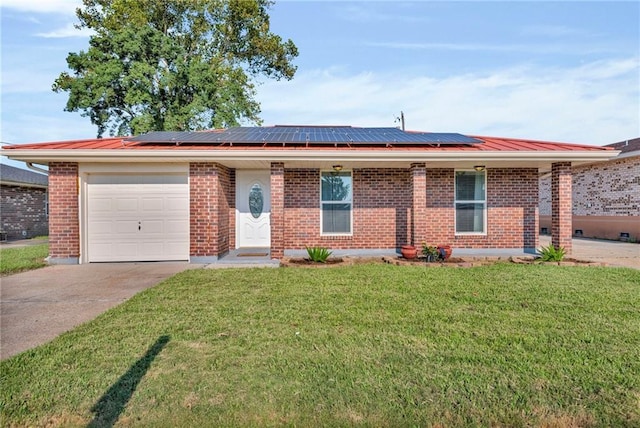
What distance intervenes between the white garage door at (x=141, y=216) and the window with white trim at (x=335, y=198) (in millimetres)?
3751

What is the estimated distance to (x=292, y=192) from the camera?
9.73 meters

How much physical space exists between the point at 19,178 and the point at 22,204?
128cm

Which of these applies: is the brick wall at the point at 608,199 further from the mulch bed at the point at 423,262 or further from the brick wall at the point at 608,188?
the mulch bed at the point at 423,262

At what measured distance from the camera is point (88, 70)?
18.5 m

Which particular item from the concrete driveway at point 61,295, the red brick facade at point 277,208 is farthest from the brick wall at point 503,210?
the concrete driveway at point 61,295

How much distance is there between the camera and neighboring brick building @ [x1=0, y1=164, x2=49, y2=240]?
15625mm

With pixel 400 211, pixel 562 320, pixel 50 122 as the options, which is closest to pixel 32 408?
pixel 562 320

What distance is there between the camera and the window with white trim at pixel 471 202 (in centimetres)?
989

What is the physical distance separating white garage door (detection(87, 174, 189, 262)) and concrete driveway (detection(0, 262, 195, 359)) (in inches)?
16.9

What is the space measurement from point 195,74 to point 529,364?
66.5ft

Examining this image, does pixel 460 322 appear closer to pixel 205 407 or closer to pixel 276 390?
pixel 276 390

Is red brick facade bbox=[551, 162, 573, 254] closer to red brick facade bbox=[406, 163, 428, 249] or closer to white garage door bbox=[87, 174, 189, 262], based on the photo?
red brick facade bbox=[406, 163, 428, 249]

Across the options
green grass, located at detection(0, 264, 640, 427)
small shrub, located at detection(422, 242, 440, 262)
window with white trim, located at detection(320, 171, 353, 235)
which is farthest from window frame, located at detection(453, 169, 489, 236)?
green grass, located at detection(0, 264, 640, 427)

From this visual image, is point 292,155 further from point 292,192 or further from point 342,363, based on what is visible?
point 342,363
